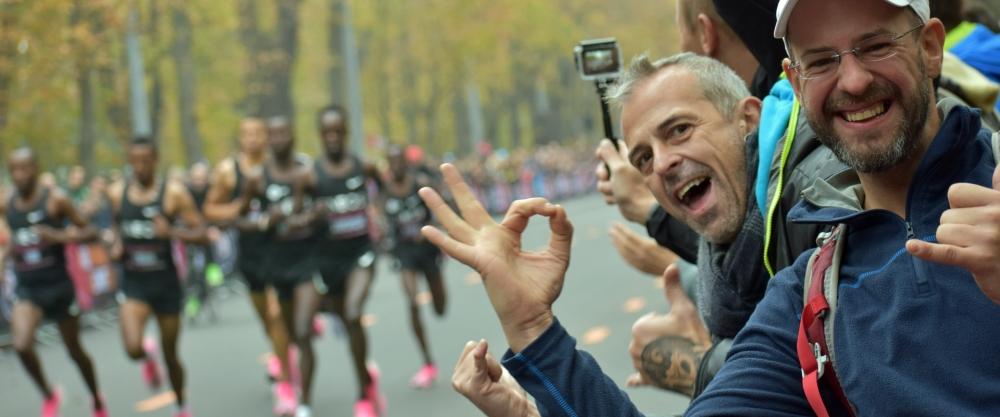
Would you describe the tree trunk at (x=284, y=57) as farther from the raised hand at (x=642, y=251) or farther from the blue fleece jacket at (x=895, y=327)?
the blue fleece jacket at (x=895, y=327)

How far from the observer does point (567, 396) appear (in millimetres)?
2805

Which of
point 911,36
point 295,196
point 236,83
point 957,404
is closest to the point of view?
point 957,404

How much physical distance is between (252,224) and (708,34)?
368 inches

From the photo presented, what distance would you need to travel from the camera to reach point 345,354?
15172mm

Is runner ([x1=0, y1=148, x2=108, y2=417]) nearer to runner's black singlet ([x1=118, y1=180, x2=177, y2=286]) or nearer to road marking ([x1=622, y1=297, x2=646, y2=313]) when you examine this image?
runner's black singlet ([x1=118, y1=180, x2=177, y2=286])

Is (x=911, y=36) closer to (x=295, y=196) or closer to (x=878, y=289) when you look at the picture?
(x=878, y=289)

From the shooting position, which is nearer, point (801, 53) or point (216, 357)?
point (801, 53)

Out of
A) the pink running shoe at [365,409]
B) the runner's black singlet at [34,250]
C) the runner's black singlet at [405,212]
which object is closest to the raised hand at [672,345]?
the pink running shoe at [365,409]

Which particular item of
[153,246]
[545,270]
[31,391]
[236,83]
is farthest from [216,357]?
[236,83]

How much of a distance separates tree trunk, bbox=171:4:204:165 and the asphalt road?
1652cm

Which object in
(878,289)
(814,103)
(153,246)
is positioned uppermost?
(814,103)

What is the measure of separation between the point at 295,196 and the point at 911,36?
10036 millimetres

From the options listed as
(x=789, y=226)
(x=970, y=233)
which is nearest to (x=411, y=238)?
(x=789, y=226)

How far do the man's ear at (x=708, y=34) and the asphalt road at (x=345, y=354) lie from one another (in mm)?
3807
